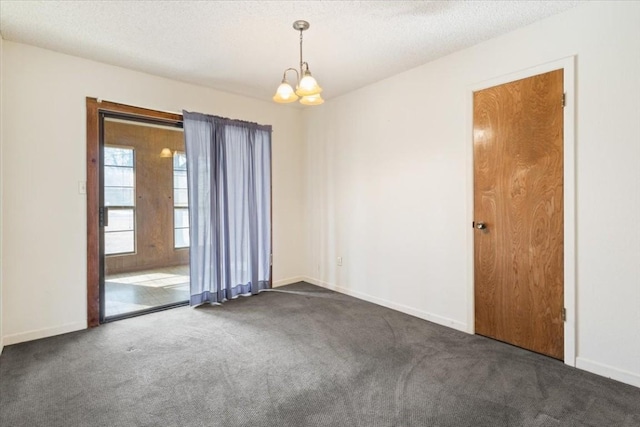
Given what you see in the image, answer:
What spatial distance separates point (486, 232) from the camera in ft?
9.61

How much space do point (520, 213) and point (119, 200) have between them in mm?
4261

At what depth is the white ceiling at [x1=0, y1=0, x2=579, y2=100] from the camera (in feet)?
7.75

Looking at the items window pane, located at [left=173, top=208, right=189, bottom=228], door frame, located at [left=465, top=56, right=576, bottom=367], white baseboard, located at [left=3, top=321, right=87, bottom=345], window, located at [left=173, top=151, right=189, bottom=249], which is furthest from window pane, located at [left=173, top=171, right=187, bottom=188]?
door frame, located at [left=465, top=56, right=576, bottom=367]

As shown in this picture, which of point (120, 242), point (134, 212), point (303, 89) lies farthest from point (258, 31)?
point (120, 242)

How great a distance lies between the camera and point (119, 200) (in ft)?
13.0

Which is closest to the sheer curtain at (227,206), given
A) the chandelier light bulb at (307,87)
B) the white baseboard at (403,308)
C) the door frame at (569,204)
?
the white baseboard at (403,308)

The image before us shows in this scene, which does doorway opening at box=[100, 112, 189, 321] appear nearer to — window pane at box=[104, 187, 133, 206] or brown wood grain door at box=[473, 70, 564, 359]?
window pane at box=[104, 187, 133, 206]

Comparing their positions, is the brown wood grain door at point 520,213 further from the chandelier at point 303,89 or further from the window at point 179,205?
the window at point 179,205

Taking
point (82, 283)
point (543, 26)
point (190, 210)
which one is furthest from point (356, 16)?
point (82, 283)

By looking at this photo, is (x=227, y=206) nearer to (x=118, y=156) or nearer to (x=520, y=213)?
(x=118, y=156)

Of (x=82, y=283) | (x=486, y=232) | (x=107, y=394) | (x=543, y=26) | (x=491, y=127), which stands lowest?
(x=107, y=394)

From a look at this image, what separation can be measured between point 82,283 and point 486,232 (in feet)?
12.6

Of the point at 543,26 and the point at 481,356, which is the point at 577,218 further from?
the point at 543,26

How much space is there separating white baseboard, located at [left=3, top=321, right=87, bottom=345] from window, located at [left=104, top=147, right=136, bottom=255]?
820mm
